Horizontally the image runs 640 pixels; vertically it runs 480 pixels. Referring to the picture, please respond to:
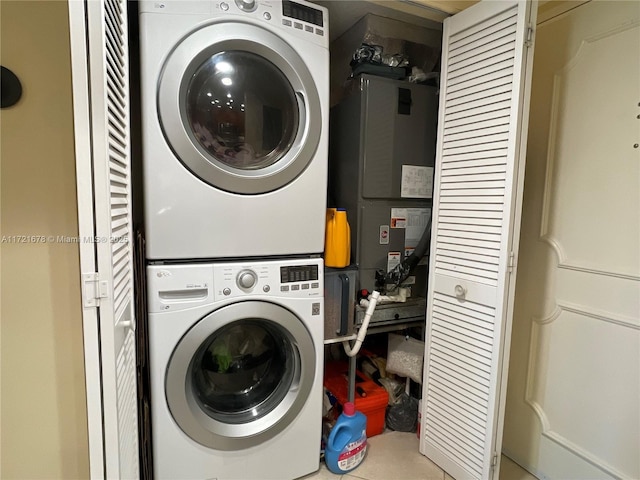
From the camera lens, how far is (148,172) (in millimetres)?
1097

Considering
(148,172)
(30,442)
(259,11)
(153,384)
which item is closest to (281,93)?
(259,11)

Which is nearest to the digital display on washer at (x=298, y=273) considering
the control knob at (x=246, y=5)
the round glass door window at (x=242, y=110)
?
the round glass door window at (x=242, y=110)

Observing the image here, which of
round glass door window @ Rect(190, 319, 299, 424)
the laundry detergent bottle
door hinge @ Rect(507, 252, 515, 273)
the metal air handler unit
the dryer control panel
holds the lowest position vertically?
the laundry detergent bottle

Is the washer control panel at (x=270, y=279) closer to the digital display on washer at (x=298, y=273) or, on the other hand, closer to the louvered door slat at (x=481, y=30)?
the digital display on washer at (x=298, y=273)

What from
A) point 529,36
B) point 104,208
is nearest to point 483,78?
point 529,36

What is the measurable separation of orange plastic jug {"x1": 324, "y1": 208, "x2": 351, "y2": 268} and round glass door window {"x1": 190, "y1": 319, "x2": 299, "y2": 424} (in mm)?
380

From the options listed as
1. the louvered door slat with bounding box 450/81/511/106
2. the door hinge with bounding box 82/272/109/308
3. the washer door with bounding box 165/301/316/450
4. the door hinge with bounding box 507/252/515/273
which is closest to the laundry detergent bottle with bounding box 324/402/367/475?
the washer door with bounding box 165/301/316/450

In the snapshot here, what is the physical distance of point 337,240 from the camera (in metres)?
1.45

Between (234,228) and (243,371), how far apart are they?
62 cm

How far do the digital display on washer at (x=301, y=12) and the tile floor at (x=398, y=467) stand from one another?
1885 millimetres

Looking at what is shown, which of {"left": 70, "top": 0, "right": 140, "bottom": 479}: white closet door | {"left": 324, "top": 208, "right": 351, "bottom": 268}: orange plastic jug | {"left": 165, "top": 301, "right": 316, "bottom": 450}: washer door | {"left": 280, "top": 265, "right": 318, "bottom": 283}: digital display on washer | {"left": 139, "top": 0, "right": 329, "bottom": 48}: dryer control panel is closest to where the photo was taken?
{"left": 70, "top": 0, "right": 140, "bottom": 479}: white closet door

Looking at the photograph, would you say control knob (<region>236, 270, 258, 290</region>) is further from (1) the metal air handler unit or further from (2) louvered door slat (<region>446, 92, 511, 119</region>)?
(2) louvered door slat (<region>446, 92, 511, 119</region>)

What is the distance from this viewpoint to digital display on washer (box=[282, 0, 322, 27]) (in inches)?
48.0

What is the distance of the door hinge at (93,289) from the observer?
2.29 ft
